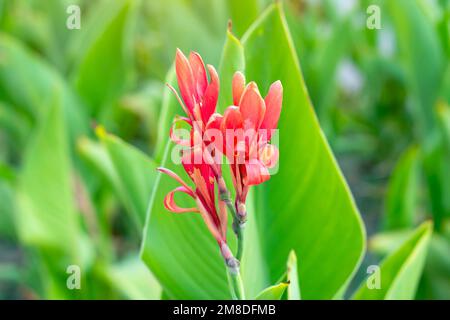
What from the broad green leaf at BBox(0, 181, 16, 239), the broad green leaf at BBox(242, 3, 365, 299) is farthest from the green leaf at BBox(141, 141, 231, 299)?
the broad green leaf at BBox(0, 181, 16, 239)

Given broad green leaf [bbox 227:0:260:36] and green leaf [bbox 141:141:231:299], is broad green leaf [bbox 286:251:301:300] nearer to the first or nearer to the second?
green leaf [bbox 141:141:231:299]

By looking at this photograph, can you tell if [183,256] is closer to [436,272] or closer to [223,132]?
[223,132]

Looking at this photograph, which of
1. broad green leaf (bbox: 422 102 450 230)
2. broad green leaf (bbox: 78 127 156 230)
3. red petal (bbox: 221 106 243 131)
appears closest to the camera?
red petal (bbox: 221 106 243 131)

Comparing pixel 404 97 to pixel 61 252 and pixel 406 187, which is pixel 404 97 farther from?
pixel 61 252

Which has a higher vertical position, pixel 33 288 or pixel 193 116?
pixel 193 116

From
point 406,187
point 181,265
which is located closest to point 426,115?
point 406,187

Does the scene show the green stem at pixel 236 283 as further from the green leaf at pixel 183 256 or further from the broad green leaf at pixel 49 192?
the broad green leaf at pixel 49 192
